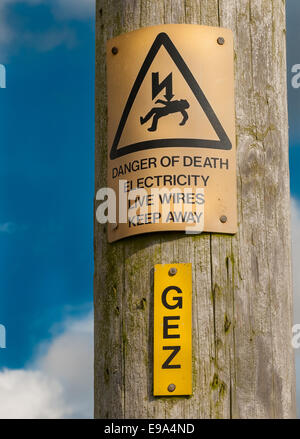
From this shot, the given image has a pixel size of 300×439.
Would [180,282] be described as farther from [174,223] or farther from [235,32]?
[235,32]

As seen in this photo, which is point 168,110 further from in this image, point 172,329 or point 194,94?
point 172,329

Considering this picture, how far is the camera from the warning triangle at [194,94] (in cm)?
348

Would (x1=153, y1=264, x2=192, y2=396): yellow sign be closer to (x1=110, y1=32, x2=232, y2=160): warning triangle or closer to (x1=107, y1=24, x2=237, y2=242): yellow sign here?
(x1=107, y1=24, x2=237, y2=242): yellow sign

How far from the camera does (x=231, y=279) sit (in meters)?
3.41

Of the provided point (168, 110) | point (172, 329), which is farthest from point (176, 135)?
point (172, 329)

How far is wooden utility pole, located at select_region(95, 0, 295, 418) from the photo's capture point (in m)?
3.36

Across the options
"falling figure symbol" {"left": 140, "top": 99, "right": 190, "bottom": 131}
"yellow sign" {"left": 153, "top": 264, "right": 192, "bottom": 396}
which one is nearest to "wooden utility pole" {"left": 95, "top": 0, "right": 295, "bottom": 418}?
"yellow sign" {"left": 153, "top": 264, "right": 192, "bottom": 396}

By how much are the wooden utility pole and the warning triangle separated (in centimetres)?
10

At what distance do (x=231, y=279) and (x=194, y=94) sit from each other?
78cm

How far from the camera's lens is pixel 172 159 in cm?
347

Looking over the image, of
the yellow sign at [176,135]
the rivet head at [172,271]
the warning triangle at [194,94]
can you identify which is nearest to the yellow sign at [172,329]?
the rivet head at [172,271]

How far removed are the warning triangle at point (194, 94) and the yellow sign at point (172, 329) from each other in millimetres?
504

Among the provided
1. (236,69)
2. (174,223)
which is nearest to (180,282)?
(174,223)

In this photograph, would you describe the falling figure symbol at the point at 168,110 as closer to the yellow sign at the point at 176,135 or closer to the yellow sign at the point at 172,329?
the yellow sign at the point at 176,135
